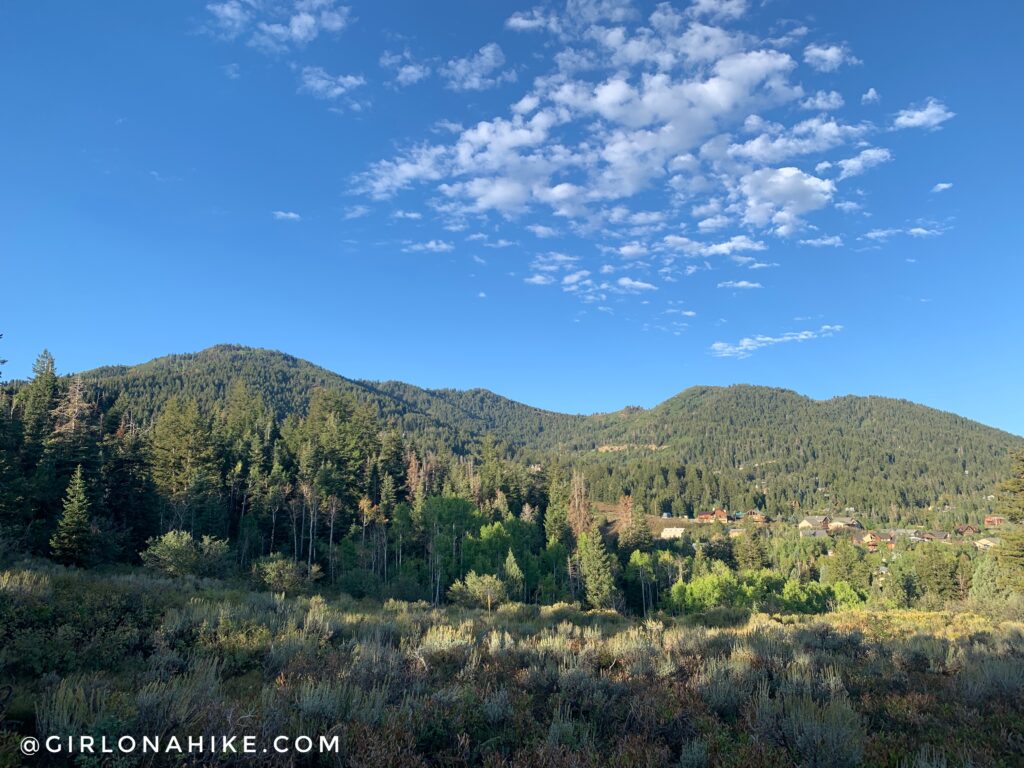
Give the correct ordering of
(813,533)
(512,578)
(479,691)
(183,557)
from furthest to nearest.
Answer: (813,533), (512,578), (183,557), (479,691)

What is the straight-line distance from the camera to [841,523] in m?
156

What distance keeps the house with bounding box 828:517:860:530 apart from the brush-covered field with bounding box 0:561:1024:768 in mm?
160486

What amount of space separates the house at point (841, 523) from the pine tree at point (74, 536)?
543 feet

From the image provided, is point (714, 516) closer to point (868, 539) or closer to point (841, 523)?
point (868, 539)

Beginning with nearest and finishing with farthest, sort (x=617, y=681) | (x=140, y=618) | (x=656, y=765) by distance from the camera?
1. (x=656, y=765)
2. (x=617, y=681)
3. (x=140, y=618)

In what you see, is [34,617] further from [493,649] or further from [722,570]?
[722,570]

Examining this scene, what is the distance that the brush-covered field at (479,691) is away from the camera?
196 inches

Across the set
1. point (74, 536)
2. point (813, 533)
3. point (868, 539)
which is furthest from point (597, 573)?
point (868, 539)

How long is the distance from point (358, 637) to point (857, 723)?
9336 millimetres

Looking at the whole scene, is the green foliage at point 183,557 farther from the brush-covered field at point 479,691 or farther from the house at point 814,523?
the house at point 814,523

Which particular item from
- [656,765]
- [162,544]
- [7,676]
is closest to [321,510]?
[162,544]

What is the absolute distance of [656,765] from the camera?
16.5ft

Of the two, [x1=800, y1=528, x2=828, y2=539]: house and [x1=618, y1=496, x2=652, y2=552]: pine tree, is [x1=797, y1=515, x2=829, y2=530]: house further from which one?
[x1=618, y1=496, x2=652, y2=552]: pine tree

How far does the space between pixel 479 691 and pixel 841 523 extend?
184266mm
